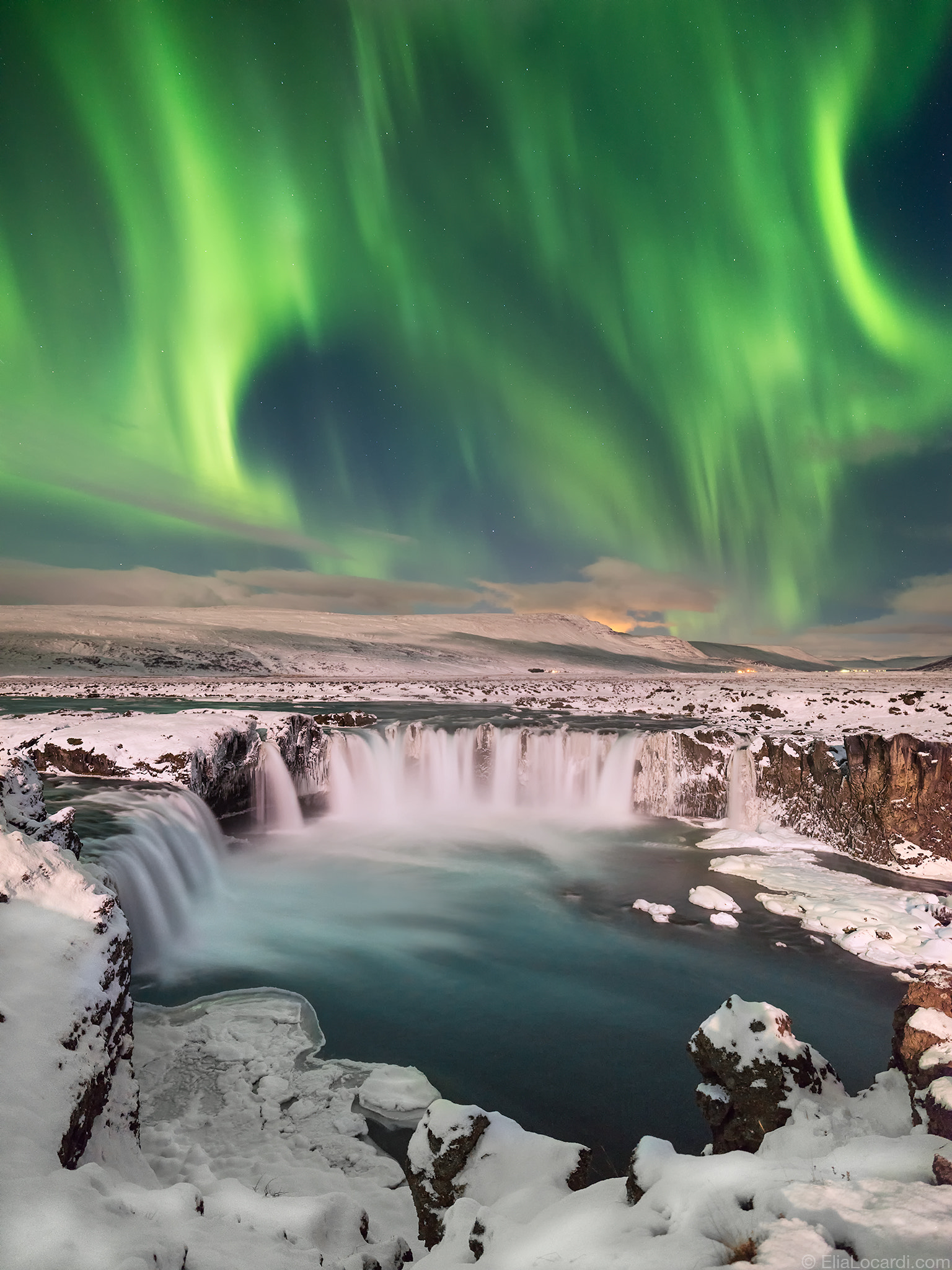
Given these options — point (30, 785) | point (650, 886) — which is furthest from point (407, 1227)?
point (650, 886)

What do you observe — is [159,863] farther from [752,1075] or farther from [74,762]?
[752,1075]

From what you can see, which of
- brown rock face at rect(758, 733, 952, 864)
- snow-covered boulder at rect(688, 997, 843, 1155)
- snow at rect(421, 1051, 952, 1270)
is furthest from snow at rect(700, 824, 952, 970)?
snow at rect(421, 1051, 952, 1270)

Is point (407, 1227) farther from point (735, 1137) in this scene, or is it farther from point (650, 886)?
point (650, 886)

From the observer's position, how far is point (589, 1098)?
8.68m

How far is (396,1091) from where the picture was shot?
8523 millimetres

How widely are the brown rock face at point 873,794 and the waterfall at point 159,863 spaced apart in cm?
1822

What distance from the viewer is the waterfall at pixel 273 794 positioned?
21734 millimetres

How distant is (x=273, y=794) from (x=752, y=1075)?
19360 millimetres

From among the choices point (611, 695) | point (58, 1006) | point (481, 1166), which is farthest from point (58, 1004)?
point (611, 695)

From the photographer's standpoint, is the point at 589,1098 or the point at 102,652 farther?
the point at 102,652

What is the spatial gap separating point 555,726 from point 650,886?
12609 millimetres

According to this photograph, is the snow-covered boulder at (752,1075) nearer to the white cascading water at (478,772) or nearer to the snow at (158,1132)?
the snow at (158,1132)

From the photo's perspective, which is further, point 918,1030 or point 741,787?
point 741,787

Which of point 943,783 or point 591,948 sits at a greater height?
point 943,783
